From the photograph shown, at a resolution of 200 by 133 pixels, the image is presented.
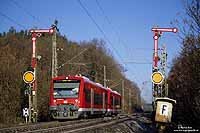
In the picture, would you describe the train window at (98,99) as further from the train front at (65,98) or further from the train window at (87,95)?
the train front at (65,98)

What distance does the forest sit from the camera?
1254 inches

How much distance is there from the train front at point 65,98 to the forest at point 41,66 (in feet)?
9.35

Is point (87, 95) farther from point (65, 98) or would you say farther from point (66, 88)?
point (65, 98)

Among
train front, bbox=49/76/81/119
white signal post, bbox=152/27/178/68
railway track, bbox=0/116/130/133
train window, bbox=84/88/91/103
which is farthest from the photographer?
train window, bbox=84/88/91/103

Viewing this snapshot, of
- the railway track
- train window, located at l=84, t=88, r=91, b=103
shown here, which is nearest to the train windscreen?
train window, located at l=84, t=88, r=91, b=103

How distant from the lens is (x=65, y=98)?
102 ft

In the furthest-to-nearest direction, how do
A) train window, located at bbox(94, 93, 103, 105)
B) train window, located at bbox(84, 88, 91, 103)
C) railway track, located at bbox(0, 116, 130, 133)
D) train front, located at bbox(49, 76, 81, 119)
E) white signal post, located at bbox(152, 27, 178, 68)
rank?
train window, located at bbox(94, 93, 103, 105), train window, located at bbox(84, 88, 91, 103), train front, located at bbox(49, 76, 81, 119), white signal post, located at bbox(152, 27, 178, 68), railway track, located at bbox(0, 116, 130, 133)

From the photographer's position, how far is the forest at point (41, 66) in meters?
31.9

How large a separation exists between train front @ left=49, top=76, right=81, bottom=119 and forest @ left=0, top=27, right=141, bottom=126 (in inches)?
112

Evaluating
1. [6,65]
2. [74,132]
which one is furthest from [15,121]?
Result: [74,132]

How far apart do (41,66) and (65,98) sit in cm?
2961

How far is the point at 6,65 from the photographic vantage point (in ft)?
104

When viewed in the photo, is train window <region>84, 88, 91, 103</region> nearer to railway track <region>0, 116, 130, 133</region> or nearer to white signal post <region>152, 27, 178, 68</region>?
railway track <region>0, 116, 130, 133</region>

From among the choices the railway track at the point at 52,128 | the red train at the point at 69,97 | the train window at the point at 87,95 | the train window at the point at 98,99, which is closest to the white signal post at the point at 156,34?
the railway track at the point at 52,128
